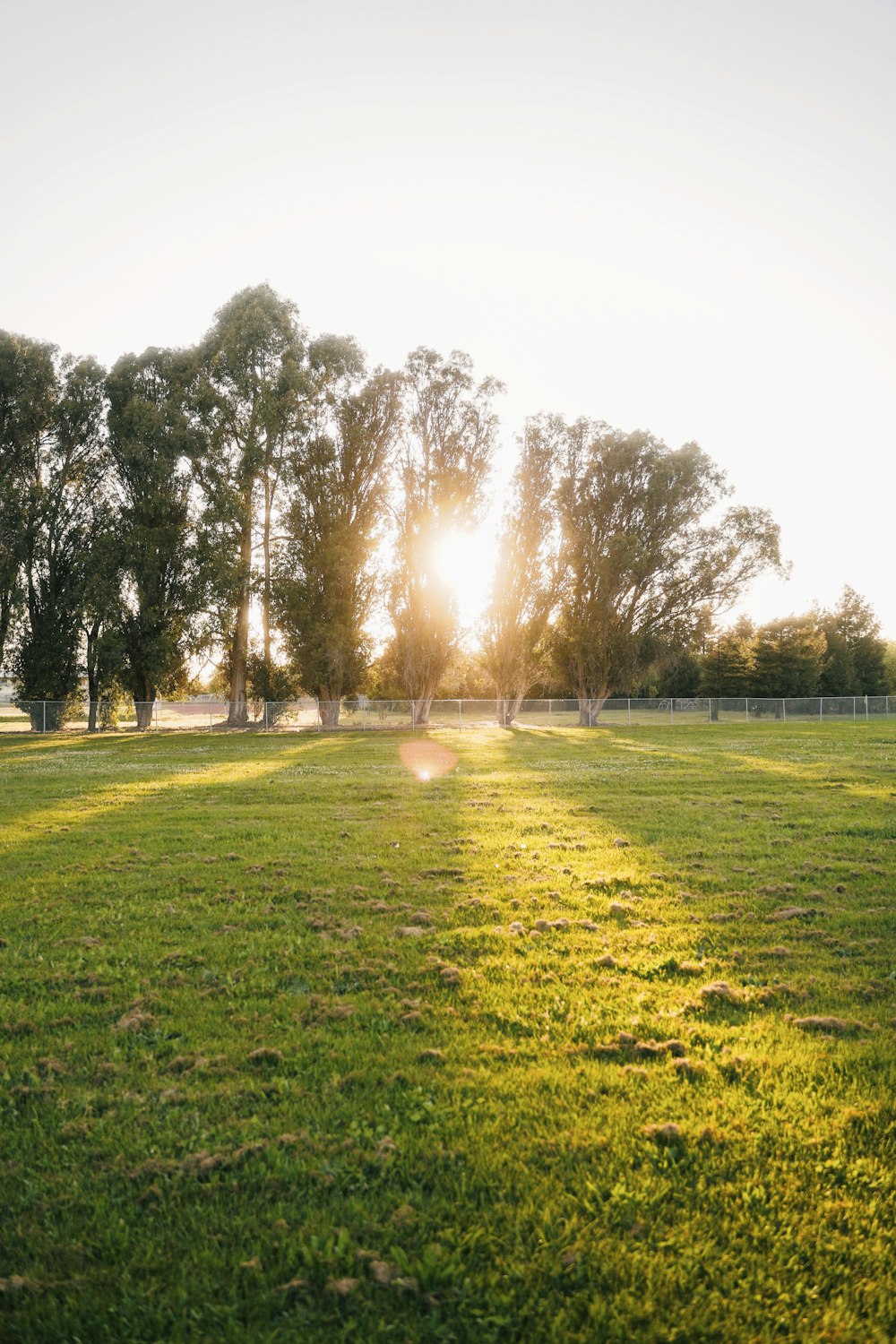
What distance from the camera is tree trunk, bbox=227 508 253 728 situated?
37.6 m

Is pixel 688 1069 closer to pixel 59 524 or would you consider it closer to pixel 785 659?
pixel 59 524

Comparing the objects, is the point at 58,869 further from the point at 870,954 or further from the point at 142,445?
the point at 142,445

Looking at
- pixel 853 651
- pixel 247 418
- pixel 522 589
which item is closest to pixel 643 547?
pixel 522 589

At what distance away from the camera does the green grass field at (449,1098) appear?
251cm

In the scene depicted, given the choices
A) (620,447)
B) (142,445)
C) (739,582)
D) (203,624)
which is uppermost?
(620,447)

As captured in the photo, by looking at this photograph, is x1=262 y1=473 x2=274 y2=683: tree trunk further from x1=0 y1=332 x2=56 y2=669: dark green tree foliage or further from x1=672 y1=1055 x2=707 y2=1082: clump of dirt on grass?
x1=672 y1=1055 x2=707 y2=1082: clump of dirt on grass

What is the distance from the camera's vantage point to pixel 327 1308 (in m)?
2.45

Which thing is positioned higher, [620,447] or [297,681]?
[620,447]

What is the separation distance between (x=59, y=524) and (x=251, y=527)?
11.2m

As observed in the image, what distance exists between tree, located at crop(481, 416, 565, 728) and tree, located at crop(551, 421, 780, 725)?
1.53 metres

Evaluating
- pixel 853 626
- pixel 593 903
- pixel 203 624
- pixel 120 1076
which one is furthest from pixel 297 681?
pixel 853 626

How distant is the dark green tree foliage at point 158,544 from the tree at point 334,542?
4.68m

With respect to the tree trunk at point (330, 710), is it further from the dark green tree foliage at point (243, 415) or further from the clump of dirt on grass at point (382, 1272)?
the clump of dirt on grass at point (382, 1272)

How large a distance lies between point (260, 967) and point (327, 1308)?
10.2 ft
